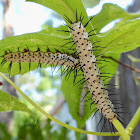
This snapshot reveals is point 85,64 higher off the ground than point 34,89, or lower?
lower

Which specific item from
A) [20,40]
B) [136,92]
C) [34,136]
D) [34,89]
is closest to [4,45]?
[20,40]

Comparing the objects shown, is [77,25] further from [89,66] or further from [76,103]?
[76,103]

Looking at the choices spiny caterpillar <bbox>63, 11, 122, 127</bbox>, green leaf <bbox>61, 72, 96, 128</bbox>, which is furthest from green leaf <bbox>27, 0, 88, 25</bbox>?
green leaf <bbox>61, 72, 96, 128</bbox>

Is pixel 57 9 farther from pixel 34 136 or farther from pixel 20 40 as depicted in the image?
pixel 34 136

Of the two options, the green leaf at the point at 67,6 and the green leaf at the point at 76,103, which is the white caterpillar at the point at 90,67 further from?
the green leaf at the point at 76,103

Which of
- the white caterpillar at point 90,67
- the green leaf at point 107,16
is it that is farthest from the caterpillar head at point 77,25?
the green leaf at point 107,16
